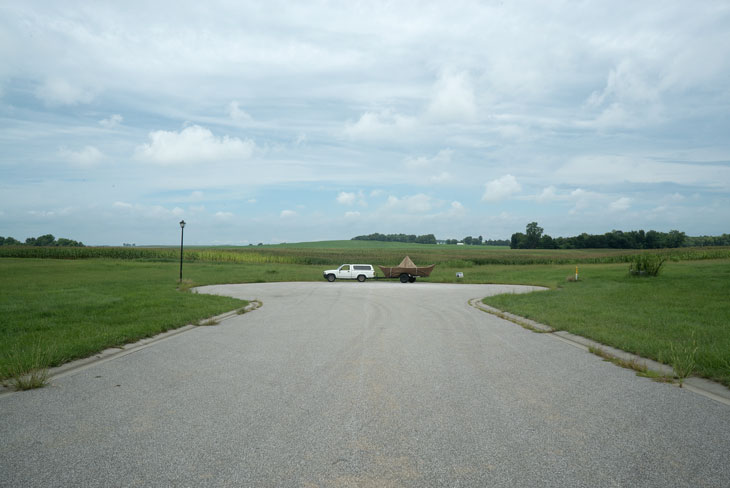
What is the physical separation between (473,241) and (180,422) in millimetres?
182470

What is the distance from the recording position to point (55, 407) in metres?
4.99

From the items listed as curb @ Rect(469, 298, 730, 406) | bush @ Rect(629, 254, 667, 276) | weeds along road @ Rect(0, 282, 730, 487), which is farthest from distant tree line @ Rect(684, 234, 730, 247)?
weeds along road @ Rect(0, 282, 730, 487)

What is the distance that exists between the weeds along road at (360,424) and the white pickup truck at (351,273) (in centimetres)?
2798

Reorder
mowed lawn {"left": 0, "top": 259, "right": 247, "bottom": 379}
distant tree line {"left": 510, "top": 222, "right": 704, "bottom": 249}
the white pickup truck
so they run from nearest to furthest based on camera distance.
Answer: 1. mowed lawn {"left": 0, "top": 259, "right": 247, "bottom": 379}
2. the white pickup truck
3. distant tree line {"left": 510, "top": 222, "right": 704, "bottom": 249}

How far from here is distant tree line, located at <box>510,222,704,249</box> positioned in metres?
99.8

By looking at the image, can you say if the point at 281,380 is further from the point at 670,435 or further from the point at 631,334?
the point at 631,334

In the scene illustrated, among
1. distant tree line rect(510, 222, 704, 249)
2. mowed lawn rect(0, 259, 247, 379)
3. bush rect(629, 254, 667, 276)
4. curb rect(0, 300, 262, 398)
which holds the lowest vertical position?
curb rect(0, 300, 262, 398)

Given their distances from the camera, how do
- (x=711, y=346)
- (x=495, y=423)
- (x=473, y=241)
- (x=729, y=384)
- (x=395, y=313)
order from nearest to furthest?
(x=495, y=423), (x=729, y=384), (x=711, y=346), (x=395, y=313), (x=473, y=241)

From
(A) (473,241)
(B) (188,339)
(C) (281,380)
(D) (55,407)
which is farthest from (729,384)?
(A) (473,241)

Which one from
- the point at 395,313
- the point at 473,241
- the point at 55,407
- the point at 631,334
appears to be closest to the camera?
the point at 55,407

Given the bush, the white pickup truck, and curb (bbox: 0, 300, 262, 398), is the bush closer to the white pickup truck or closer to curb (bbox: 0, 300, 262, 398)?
the white pickup truck

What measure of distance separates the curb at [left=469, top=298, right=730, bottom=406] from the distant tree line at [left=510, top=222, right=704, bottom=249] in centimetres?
9306

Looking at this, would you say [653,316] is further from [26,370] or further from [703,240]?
[703,240]

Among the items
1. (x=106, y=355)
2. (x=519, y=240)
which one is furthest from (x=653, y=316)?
(x=519, y=240)
